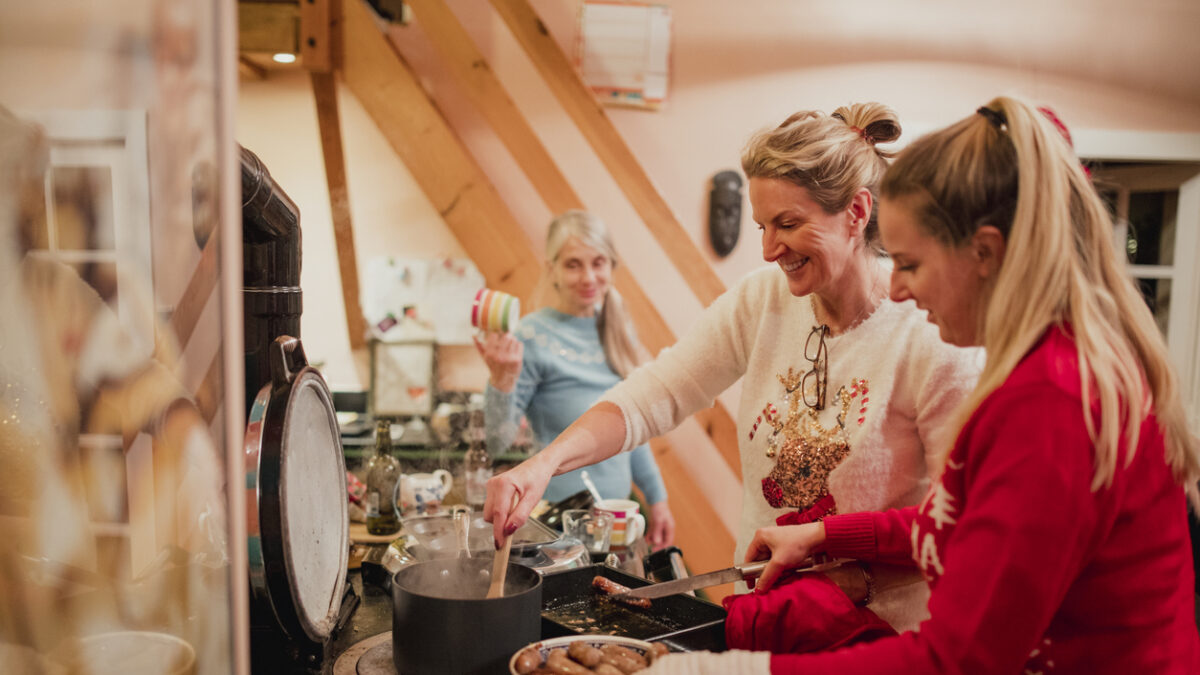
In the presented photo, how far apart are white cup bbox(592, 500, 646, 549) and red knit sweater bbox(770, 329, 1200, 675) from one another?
3.59ft

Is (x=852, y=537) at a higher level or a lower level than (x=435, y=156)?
lower

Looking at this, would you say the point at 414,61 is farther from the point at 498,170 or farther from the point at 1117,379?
the point at 1117,379

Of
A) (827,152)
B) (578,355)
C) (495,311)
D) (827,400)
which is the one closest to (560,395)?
(578,355)

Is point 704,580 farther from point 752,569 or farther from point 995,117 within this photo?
point 995,117

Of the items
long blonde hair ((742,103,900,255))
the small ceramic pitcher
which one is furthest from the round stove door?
long blonde hair ((742,103,900,255))

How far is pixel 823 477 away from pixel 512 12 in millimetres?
2945

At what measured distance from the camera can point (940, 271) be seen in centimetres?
92

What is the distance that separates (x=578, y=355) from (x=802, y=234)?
1745mm

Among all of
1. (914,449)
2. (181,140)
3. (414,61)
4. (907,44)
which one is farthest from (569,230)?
(181,140)

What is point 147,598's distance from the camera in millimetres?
689

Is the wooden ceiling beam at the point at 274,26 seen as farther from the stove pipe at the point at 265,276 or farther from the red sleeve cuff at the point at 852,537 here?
the red sleeve cuff at the point at 852,537

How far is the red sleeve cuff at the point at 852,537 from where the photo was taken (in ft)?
4.26

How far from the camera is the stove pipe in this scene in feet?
4.08

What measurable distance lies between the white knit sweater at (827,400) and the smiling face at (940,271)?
0.48 metres
